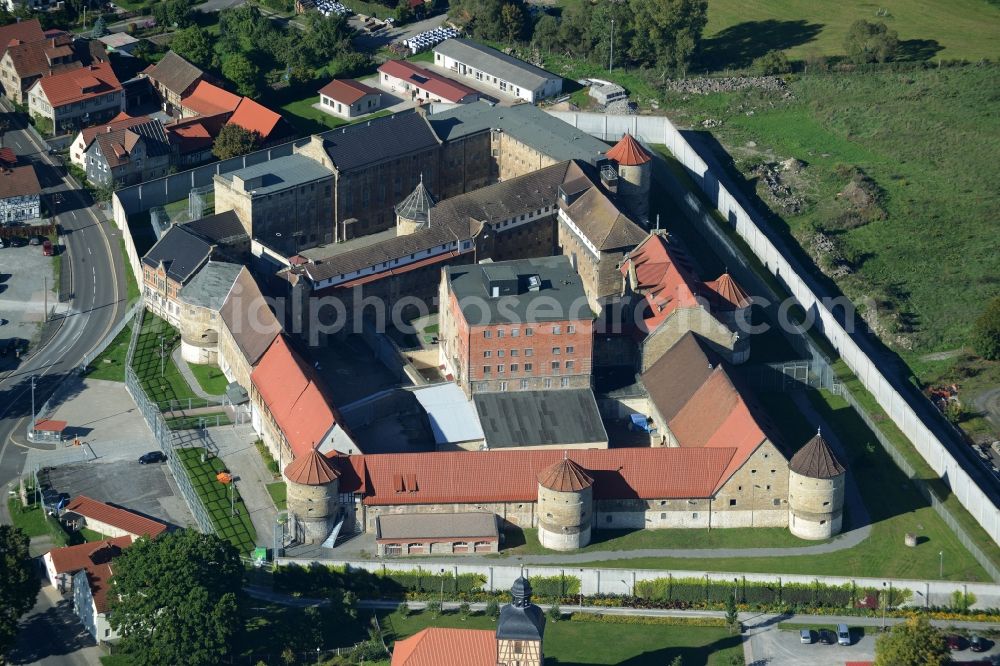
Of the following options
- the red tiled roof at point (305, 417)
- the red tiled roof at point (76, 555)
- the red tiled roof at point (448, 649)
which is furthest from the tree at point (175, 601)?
the red tiled roof at point (305, 417)

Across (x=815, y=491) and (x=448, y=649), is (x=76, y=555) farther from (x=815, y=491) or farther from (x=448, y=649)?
(x=815, y=491)

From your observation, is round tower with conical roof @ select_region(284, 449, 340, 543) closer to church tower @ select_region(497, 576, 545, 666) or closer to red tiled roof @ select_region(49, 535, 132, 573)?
red tiled roof @ select_region(49, 535, 132, 573)

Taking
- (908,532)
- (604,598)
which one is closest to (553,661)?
(604,598)

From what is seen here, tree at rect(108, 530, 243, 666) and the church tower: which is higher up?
the church tower

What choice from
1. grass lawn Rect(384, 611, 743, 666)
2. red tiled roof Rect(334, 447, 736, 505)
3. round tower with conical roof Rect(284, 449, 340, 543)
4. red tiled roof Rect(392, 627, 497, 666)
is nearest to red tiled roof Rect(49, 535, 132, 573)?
round tower with conical roof Rect(284, 449, 340, 543)

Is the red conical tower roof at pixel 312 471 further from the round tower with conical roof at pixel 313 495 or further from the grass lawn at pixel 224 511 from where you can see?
the grass lawn at pixel 224 511

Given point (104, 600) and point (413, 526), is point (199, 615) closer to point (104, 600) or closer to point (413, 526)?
point (104, 600)
